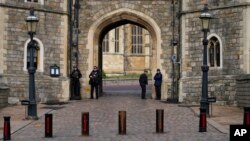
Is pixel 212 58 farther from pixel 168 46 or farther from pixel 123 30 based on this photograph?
pixel 123 30

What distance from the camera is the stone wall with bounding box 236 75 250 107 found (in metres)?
20.5

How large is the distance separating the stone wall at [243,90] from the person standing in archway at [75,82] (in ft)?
26.0

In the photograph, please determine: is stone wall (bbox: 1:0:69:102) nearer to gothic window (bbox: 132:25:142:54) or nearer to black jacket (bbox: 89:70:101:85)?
black jacket (bbox: 89:70:101:85)

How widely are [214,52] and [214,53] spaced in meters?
0.04

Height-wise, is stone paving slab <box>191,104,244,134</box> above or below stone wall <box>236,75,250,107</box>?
below

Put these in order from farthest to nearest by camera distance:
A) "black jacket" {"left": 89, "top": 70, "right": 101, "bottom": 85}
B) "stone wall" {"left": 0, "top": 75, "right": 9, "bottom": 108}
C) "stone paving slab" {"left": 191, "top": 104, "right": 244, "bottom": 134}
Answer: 1. "black jacket" {"left": 89, "top": 70, "right": 101, "bottom": 85}
2. "stone wall" {"left": 0, "top": 75, "right": 9, "bottom": 108}
3. "stone paving slab" {"left": 191, "top": 104, "right": 244, "bottom": 134}

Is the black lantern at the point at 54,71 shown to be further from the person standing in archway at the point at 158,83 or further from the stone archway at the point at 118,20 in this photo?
the person standing in archway at the point at 158,83

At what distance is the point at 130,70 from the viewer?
58.8m

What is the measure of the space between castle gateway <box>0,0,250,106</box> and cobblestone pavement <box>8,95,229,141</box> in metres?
3.03

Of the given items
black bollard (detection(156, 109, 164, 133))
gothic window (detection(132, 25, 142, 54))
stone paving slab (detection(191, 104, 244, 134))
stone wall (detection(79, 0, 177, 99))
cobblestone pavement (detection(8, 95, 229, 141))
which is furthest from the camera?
gothic window (detection(132, 25, 142, 54))

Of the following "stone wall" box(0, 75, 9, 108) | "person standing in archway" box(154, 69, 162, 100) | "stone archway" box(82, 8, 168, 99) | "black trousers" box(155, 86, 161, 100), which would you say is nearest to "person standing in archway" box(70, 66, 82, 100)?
"stone archway" box(82, 8, 168, 99)

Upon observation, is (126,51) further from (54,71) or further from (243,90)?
(243,90)

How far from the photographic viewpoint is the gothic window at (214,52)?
24250 millimetres

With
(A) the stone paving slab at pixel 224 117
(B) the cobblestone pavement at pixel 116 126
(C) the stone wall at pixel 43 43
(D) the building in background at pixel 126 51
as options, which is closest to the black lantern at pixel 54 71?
(C) the stone wall at pixel 43 43
